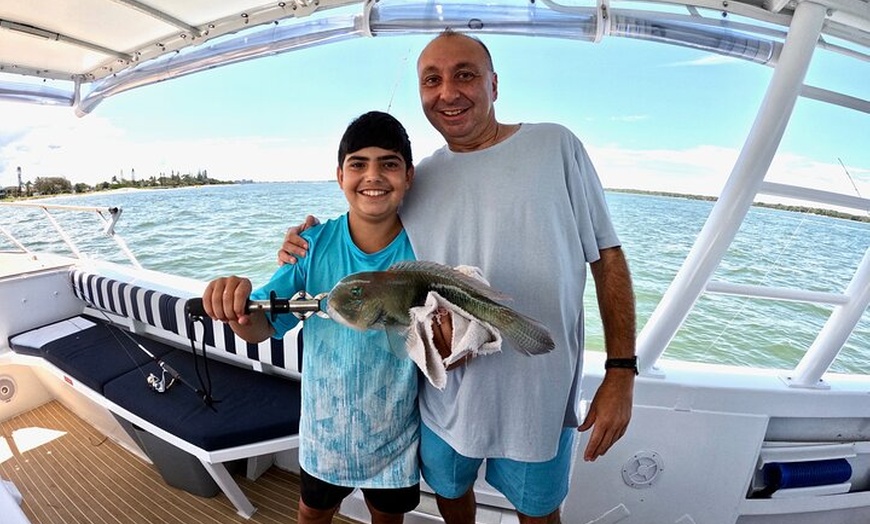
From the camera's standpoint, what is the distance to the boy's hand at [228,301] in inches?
35.1

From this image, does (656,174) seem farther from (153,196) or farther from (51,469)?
(153,196)

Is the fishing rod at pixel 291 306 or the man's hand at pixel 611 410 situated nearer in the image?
the fishing rod at pixel 291 306

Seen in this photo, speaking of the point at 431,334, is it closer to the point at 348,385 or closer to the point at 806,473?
the point at 348,385

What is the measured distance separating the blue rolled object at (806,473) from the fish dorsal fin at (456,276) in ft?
6.90

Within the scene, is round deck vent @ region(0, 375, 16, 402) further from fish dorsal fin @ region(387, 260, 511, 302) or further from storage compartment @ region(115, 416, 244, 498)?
fish dorsal fin @ region(387, 260, 511, 302)

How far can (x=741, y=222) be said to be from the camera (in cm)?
164

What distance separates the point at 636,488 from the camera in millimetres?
1860

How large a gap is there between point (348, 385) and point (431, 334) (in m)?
0.44

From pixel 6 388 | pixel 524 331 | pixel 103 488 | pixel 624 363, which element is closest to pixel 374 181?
pixel 524 331

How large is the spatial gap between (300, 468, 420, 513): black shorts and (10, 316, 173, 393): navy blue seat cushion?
1.90 m

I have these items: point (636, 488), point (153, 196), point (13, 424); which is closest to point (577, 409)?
point (636, 488)

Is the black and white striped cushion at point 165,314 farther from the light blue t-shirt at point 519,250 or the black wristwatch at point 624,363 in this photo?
the black wristwatch at point 624,363

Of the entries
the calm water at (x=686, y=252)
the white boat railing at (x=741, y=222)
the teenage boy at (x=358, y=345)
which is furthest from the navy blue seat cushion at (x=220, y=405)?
the calm water at (x=686, y=252)

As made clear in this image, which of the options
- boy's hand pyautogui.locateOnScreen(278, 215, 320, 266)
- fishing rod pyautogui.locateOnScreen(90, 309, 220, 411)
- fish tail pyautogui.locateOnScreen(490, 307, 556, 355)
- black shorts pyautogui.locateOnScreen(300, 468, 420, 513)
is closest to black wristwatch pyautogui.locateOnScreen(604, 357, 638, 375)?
fish tail pyautogui.locateOnScreen(490, 307, 556, 355)
